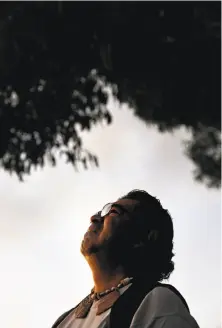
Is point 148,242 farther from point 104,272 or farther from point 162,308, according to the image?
point 162,308

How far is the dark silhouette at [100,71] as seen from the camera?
5395mm

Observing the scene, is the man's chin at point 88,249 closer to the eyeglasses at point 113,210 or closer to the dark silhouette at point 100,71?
the eyeglasses at point 113,210

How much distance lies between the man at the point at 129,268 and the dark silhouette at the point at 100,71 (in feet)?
11.2

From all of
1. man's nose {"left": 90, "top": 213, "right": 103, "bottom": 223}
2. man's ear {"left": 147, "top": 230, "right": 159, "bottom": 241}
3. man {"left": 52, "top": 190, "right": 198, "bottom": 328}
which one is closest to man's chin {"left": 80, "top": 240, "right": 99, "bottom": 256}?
man {"left": 52, "top": 190, "right": 198, "bottom": 328}

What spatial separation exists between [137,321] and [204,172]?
424cm

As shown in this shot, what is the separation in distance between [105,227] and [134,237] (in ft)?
A: 0.42

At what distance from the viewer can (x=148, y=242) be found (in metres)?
2.15

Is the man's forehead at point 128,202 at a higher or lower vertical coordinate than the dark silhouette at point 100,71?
lower

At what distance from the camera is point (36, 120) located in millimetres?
6473

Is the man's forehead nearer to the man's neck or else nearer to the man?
the man

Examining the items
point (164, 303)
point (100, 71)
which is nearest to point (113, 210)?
point (164, 303)

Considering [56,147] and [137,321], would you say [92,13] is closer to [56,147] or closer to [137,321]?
[56,147]

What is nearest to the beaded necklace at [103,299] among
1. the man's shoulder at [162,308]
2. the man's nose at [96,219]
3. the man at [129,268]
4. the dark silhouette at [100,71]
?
the man at [129,268]

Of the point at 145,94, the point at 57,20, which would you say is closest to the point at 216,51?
the point at 145,94
